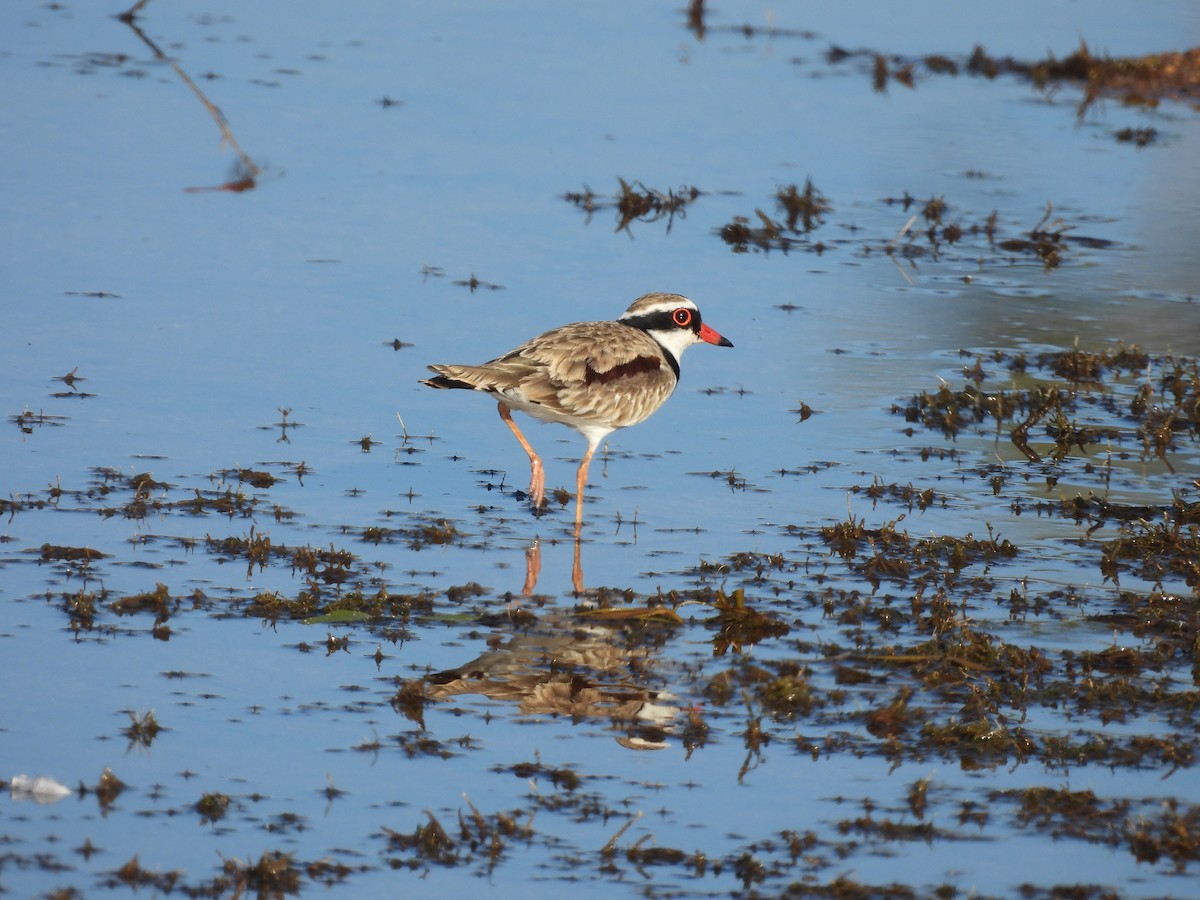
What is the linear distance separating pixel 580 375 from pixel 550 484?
0.83m

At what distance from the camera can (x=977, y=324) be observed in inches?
553

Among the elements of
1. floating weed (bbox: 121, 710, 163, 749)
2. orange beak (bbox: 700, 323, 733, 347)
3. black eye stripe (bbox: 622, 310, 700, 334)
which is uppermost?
black eye stripe (bbox: 622, 310, 700, 334)

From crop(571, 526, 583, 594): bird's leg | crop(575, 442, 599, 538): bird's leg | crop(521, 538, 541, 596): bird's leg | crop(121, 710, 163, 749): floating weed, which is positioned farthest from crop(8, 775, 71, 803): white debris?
crop(575, 442, 599, 538): bird's leg

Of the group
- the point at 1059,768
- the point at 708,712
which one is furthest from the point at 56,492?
the point at 1059,768

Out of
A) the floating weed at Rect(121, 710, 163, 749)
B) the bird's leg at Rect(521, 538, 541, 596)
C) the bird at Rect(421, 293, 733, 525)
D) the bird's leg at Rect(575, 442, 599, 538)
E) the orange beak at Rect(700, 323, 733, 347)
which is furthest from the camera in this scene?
the orange beak at Rect(700, 323, 733, 347)

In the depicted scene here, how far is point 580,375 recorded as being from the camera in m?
10.2

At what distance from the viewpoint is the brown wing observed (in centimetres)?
999

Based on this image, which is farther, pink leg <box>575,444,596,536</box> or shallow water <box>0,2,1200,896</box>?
pink leg <box>575,444,596,536</box>

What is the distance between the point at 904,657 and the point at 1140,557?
7.21 feet

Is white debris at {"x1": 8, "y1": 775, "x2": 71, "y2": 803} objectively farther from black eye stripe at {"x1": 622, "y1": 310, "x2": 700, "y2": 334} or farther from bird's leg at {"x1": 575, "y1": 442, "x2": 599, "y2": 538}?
black eye stripe at {"x1": 622, "y1": 310, "x2": 700, "y2": 334}

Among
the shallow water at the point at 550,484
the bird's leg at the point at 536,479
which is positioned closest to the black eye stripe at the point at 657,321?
the shallow water at the point at 550,484

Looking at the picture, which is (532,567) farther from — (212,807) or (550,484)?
(212,807)

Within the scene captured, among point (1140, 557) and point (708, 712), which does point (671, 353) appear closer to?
point (1140, 557)

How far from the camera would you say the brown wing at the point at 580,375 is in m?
9.99
